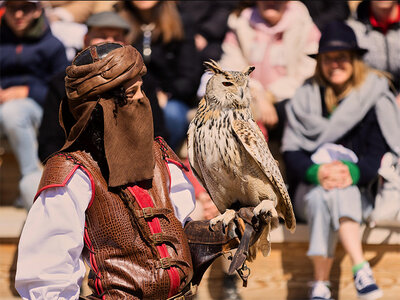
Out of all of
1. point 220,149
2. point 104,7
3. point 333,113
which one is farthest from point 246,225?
point 104,7

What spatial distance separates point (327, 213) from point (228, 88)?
1588mm

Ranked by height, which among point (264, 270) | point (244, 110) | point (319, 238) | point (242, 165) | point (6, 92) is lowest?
point (264, 270)

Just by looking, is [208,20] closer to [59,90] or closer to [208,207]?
[59,90]

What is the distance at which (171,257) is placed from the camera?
202 cm

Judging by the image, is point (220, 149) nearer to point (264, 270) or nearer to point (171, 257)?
point (171, 257)

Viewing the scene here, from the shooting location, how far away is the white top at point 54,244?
1.87 m

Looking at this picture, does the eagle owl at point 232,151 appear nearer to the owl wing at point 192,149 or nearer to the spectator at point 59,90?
the owl wing at point 192,149

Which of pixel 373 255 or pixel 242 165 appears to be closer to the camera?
pixel 242 165

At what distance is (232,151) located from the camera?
246 cm

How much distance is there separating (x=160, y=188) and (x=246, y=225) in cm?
29

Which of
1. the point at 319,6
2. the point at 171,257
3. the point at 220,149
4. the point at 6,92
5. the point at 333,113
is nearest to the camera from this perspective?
the point at 171,257

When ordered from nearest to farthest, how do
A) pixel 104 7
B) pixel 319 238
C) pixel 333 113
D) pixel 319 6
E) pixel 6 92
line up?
pixel 319 238 → pixel 333 113 → pixel 6 92 → pixel 319 6 → pixel 104 7

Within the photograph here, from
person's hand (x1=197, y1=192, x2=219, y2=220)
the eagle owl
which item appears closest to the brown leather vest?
the eagle owl

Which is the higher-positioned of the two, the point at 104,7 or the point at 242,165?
the point at 242,165
